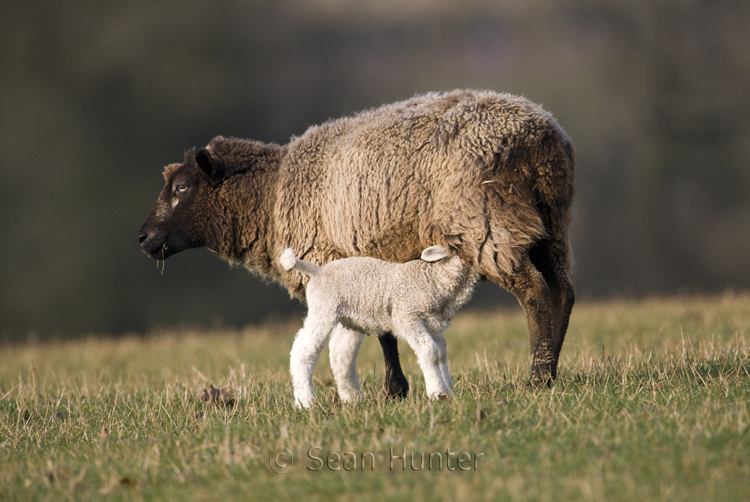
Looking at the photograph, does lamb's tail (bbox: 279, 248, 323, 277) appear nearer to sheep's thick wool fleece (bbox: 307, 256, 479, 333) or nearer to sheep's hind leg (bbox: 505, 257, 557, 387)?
sheep's thick wool fleece (bbox: 307, 256, 479, 333)

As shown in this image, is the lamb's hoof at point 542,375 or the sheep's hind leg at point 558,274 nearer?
the lamb's hoof at point 542,375

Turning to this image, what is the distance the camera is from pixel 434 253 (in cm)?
536

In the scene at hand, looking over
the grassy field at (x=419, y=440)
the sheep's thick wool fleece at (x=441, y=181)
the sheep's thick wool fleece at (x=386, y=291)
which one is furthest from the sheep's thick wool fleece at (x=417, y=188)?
the grassy field at (x=419, y=440)

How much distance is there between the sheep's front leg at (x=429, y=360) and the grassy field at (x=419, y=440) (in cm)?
14

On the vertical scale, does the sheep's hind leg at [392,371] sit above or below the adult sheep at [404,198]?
below

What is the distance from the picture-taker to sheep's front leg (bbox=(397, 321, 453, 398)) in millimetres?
5020

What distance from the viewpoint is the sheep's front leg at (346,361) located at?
231 inches

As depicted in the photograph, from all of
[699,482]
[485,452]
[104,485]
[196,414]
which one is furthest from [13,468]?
[699,482]

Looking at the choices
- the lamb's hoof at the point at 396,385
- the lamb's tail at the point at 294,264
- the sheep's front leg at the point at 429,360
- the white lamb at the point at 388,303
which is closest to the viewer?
the sheep's front leg at the point at 429,360

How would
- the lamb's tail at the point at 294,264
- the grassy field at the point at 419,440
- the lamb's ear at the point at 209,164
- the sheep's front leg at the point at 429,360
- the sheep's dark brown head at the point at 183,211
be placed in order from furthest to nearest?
the sheep's dark brown head at the point at 183,211 → the lamb's ear at the point at 209,164 → the lamb's tail at the point at 294,264 → the sheep's front leg at the point at 429,360 → the grassy field at the point at 419,440

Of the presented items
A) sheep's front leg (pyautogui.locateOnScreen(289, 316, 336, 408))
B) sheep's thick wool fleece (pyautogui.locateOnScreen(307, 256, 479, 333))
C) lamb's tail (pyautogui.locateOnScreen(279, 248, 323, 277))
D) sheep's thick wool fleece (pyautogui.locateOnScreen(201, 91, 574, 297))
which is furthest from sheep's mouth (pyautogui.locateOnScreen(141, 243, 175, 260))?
sheep's front leg (pyautogui.locateOnScreen(289, 316, 336, 408))

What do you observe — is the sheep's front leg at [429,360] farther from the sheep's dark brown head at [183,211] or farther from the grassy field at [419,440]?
the sheep's dark brown head at [183,211]

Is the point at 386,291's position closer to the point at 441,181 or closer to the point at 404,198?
the point at 404,198

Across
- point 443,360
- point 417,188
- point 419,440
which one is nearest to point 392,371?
point 443,360
